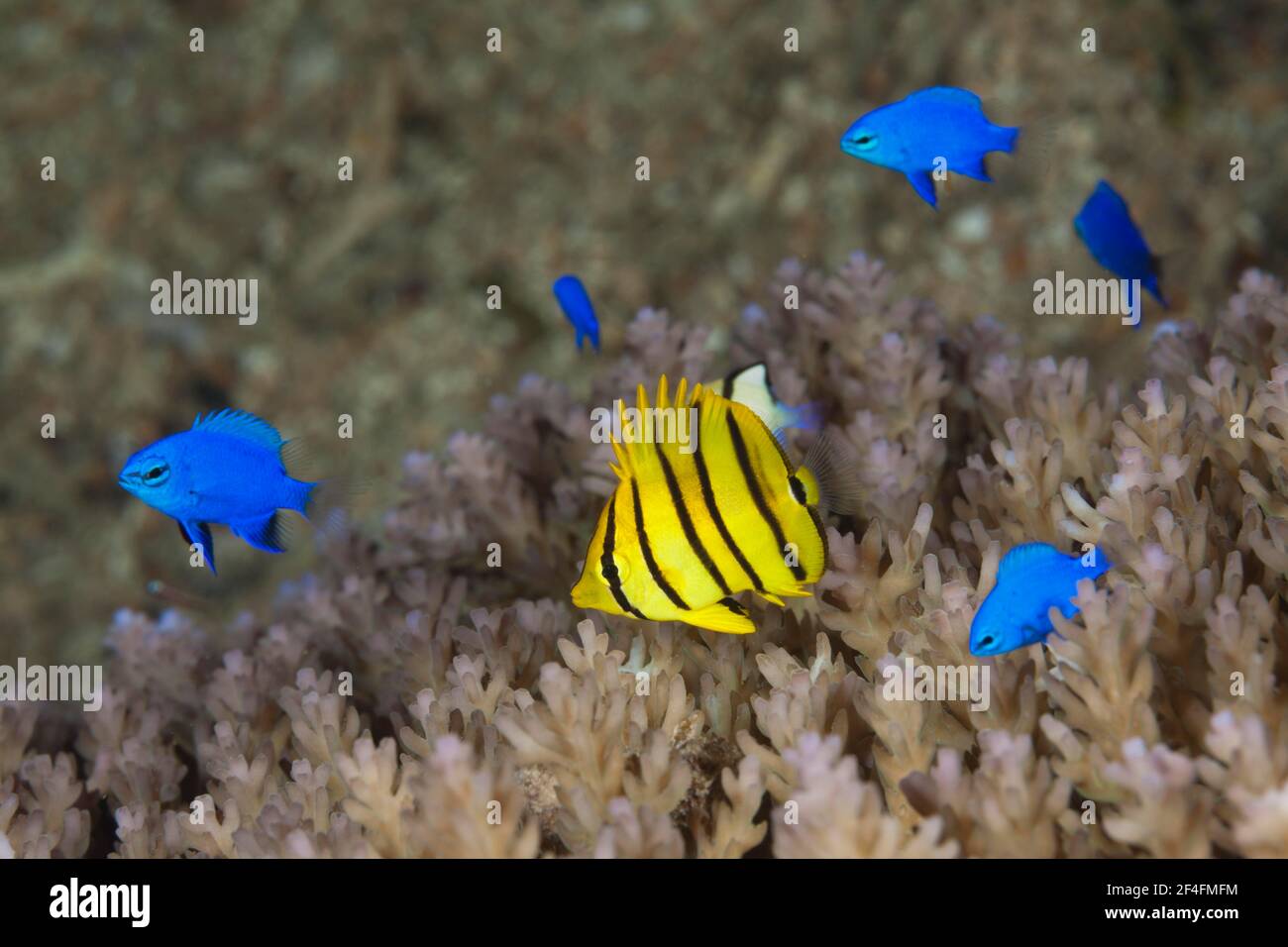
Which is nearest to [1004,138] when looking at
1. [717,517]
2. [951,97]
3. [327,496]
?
[951,97]

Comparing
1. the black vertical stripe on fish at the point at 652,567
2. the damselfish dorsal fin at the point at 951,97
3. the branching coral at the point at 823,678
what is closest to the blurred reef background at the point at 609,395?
the branching coral at the point at 823,678

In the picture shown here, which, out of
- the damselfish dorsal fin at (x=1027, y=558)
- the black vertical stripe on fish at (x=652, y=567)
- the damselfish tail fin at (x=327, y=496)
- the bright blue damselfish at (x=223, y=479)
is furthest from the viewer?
the damselfish tail fin at (x=327, y=496)

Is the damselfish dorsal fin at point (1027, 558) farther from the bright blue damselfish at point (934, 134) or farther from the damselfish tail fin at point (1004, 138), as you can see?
the damselfish tail fin at point (1004, 138)

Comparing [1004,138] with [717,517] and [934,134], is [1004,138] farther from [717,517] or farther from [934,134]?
[717,517]

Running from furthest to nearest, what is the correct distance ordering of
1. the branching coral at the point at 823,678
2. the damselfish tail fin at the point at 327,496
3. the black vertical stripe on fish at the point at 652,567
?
the damselfish tail fin at the point at 327,496 → the black vertical stripe on fish at the point at 652,567 → the branching coral at the point at 823,678

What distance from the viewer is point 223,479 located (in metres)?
2.43

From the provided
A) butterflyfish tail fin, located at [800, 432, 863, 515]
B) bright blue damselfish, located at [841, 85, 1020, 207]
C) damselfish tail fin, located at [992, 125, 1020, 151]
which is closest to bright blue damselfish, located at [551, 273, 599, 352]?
bright blue damselfish, located at [841, 85, 1020, 207]

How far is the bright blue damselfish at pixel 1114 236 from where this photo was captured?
145 inches

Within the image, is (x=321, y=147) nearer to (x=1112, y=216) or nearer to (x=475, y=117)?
(x=475, y=117)

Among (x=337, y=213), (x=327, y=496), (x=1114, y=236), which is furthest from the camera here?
(x=337, y=213)

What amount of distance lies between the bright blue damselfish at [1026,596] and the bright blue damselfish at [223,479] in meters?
1.68

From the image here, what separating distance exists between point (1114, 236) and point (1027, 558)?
2.36 m

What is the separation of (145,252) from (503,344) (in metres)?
2.55
